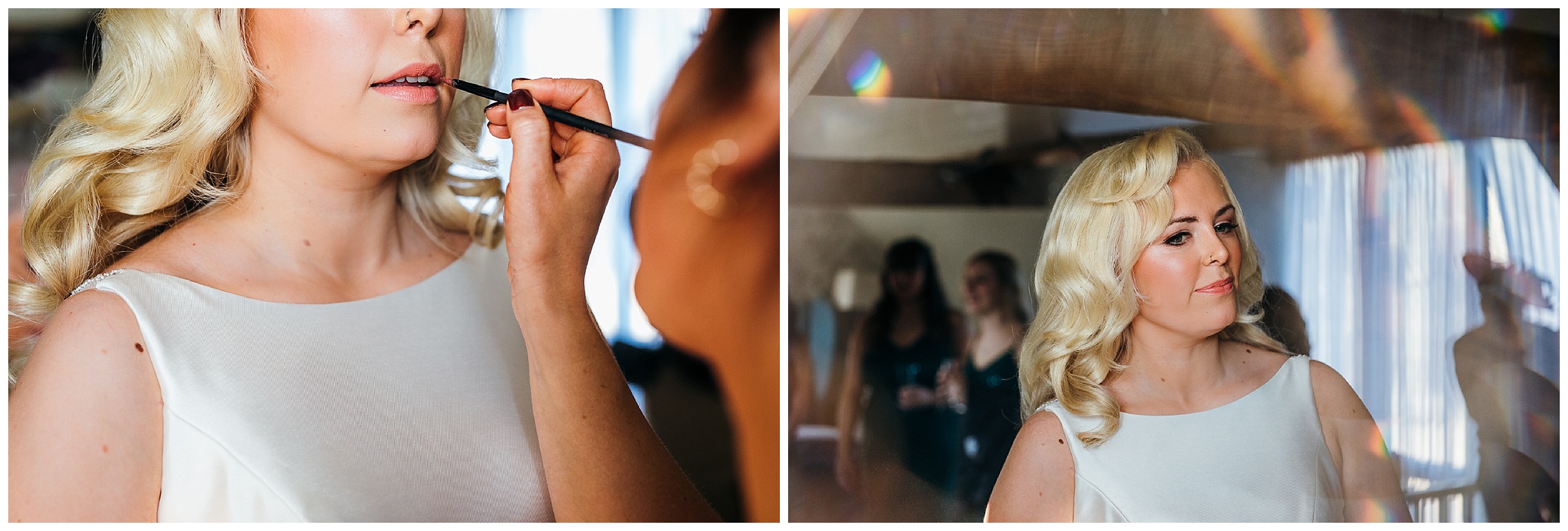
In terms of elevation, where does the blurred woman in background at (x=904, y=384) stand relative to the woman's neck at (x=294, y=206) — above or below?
below

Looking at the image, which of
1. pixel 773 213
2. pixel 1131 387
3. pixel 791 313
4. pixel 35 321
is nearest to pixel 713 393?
pixel 791 313

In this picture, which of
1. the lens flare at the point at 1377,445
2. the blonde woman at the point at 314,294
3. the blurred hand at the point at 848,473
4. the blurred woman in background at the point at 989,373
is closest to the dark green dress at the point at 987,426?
the blurred woman in background at the point at 989,373

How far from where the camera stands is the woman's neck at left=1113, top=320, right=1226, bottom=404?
1485mm

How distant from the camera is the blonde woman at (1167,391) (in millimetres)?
1470

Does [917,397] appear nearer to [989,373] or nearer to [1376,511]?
[989,373]

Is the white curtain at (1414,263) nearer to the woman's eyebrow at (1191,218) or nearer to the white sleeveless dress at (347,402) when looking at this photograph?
the woman's eyebrow at (1191,218)

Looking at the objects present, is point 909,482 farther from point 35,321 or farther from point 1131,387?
point 35,321

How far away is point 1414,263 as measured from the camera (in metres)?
1.53

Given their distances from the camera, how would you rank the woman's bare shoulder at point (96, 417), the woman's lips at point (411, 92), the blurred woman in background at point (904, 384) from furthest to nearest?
the blurred woman in background at point (904, 384) → the woman's lips at point (411, 92) → the woman's bare shoulder at point (96, 417)

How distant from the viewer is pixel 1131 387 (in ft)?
4.88

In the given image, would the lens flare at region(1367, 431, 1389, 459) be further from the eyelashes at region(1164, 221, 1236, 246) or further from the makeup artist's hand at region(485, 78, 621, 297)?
the makeup artist's hand at region(485, 78, 621, 297)

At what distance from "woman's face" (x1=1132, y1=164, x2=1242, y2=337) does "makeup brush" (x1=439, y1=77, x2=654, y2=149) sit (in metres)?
0.76

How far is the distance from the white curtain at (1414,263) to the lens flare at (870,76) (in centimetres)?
62

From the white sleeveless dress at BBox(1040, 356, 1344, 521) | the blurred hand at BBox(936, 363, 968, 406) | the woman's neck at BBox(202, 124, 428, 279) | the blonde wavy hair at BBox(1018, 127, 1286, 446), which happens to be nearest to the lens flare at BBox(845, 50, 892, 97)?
the blonde wavy hair at BBox(1018, 127, 1286, 446)
